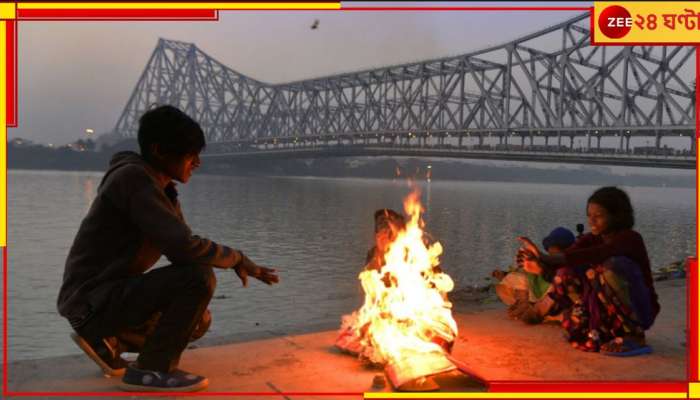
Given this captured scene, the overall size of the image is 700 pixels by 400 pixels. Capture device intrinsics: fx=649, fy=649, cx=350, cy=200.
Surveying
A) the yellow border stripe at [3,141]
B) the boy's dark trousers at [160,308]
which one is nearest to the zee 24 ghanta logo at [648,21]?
the boy's dark trousers at [160,308]

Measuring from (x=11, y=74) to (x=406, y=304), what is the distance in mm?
2512

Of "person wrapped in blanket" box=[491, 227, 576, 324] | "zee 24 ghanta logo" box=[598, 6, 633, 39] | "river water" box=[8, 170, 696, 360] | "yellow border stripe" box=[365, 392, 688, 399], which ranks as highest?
"zee 24 ghanta logo" box=[598, 6, 633, 39]

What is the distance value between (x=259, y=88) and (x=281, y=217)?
3176 inches

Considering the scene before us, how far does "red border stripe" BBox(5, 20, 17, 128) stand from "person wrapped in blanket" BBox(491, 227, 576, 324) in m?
3.66

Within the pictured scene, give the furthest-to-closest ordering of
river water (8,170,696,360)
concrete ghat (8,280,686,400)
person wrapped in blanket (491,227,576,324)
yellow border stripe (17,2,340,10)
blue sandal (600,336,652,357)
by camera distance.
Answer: river water (8,170,696,360) < person wrapped in blanket (491,227,576,324) < blue sandal (600,336,652,357) < concrete ghat (8,280,686,400) < yellow border stripe (17,2,340,10)

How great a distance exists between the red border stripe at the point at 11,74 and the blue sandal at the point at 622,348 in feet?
12.1

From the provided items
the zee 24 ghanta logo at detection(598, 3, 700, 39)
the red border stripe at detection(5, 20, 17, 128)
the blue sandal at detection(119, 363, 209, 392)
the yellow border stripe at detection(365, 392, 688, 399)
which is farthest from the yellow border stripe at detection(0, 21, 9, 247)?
the zee 24 ghanta logo at detection(598, 3, 700, 39)

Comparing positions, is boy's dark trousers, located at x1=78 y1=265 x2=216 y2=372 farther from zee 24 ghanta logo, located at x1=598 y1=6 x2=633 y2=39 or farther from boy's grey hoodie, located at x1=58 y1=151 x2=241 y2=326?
zee 24 ghanta logo, located at x1=598 y1=6 x2=633 y2=39

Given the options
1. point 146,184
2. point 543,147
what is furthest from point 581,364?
point 543,147

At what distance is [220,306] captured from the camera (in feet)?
28.5

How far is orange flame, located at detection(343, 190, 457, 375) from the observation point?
3.82 meters

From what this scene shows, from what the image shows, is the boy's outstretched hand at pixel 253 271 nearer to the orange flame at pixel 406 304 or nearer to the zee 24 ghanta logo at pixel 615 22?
the orange flame at pixel 406 304

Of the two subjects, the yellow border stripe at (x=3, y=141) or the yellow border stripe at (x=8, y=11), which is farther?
the yellow border stripe at (x=8, y=11)

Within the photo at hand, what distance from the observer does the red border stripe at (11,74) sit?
3.27 meters
